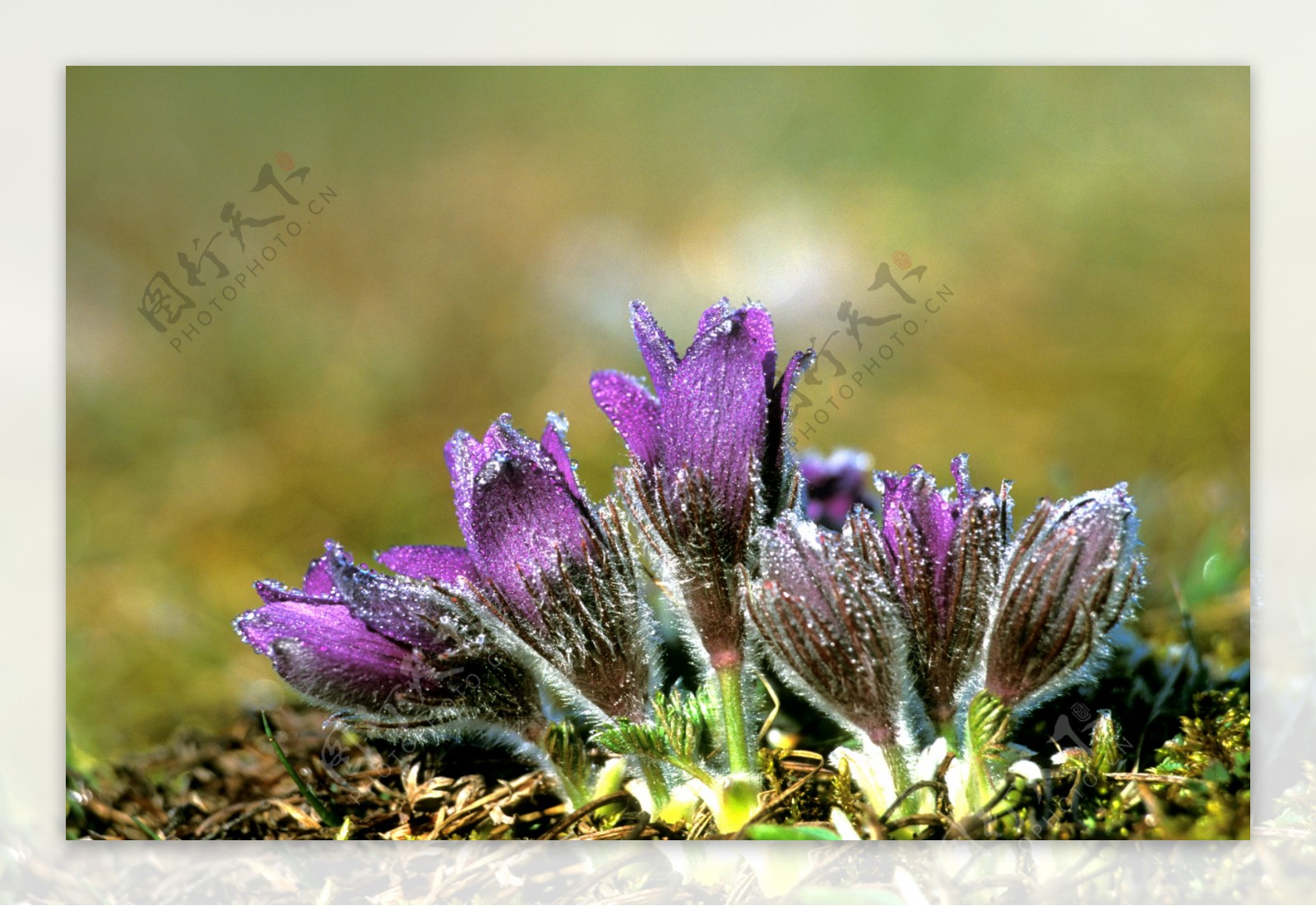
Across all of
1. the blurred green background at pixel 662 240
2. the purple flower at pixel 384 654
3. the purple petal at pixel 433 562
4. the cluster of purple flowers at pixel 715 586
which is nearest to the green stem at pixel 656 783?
the cluster of purple flowers at pixel 715 586

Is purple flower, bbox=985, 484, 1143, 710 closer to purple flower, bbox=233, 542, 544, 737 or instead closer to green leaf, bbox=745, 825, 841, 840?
green leaf, bbox=745, 825, 841, 840

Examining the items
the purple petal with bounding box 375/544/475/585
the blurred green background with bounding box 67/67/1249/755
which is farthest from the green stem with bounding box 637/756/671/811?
the blurred green background with bounding box 67/67/1249/755

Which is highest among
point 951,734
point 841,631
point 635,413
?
point 635,413

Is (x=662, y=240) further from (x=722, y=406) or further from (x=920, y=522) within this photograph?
(x=920, y=522)

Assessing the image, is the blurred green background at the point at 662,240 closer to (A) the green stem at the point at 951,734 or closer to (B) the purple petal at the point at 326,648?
(B) the purple petal at the point at 326,648

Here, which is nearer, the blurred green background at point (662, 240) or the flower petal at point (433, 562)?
the flower petal at point (433, 562)

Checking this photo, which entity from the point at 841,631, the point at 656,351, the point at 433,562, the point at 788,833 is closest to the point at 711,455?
the point at 656,351
